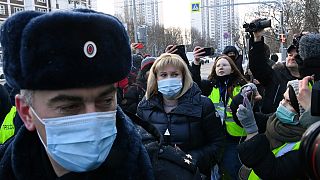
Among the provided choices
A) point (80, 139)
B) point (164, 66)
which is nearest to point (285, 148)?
point (164, 66)

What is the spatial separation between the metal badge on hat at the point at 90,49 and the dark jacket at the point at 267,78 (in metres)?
3.05

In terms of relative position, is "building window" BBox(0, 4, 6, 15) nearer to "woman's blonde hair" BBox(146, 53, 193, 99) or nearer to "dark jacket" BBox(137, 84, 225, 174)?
"woman's blonde hair" BBox(146, 53, 193, 99)

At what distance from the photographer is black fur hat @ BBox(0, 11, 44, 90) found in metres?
1.49

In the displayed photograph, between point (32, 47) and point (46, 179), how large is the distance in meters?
0.56

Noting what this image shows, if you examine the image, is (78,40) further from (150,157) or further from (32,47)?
(150,157)

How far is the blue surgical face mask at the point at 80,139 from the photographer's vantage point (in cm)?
159

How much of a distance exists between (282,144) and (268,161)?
24 centimetres

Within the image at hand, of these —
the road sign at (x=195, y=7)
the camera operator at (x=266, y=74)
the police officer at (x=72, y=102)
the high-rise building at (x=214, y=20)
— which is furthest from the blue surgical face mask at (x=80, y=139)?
the high-rise building at (x=214, y=20)

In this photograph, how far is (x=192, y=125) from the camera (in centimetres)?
337

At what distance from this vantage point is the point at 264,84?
452 centimetres

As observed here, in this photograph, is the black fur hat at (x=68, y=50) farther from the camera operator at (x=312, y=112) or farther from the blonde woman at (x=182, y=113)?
the blonde woman at (x=182, y=113)

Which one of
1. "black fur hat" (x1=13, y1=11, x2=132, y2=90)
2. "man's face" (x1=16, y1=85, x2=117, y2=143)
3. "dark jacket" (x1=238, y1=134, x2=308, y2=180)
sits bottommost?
"dark jacket" (x1=238, y1=134, x2=308, y2=180)

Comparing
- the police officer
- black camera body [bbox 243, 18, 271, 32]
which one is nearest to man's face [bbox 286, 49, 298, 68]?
black camera body [bbox 243, 18, 271, 32]

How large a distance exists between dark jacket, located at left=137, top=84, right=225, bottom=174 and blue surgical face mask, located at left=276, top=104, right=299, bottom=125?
0.80 m
